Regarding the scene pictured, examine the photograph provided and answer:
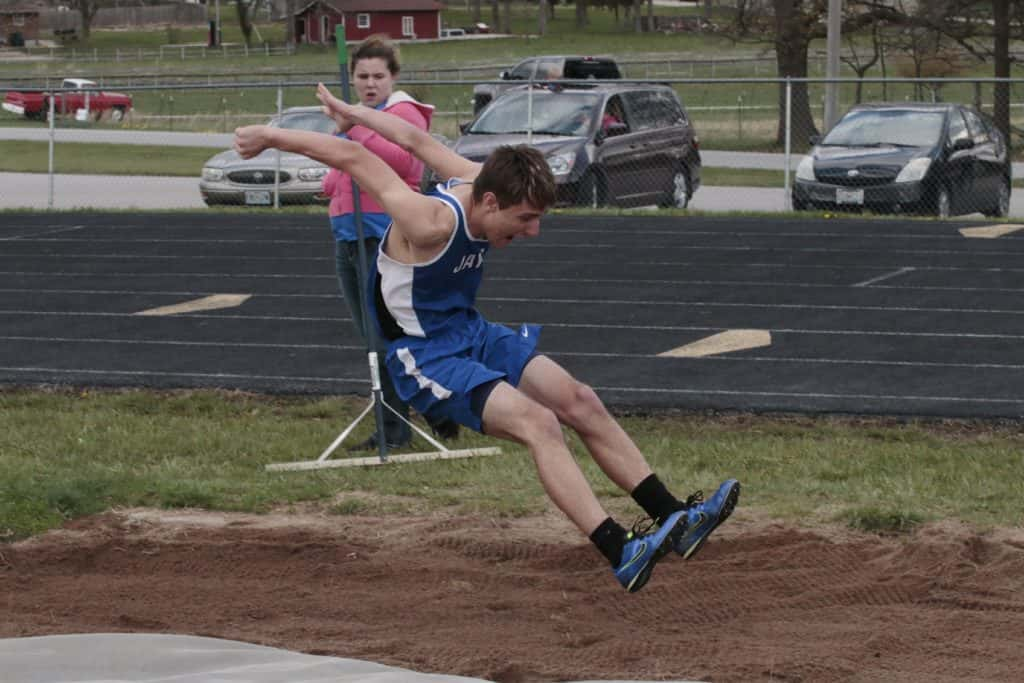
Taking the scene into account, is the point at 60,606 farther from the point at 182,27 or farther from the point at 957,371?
the point at 182,27

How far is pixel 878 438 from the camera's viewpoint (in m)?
9.45

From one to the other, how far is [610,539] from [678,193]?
16769 mm

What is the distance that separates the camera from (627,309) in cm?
1366

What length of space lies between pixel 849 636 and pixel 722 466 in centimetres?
301

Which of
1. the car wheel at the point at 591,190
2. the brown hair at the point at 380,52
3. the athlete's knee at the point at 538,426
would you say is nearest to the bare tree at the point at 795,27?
the car wheel at the point at 591,190

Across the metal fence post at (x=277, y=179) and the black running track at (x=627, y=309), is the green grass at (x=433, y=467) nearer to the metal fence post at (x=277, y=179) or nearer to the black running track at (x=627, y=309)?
the black running track at (x=627, y=309)

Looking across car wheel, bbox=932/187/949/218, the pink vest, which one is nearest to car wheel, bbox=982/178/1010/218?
car wheel, bbox=932/187/949/218

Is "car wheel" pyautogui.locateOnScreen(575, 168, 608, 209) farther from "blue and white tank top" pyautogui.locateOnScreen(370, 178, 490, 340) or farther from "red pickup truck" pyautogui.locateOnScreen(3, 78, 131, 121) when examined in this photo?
"red pickup truck" pyautogui.locateOnScreen(3, 78, 131, 121)

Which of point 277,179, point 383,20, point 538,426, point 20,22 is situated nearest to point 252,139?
point 538,426

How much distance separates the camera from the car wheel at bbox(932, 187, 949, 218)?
20.1 m

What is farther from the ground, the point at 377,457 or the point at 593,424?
the point at 593,424

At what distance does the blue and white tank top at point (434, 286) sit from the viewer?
19.6 feet

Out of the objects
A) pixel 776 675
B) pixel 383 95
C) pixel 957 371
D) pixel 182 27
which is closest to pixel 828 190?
pixel 957 371

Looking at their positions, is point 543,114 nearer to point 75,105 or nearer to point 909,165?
point 909,165
